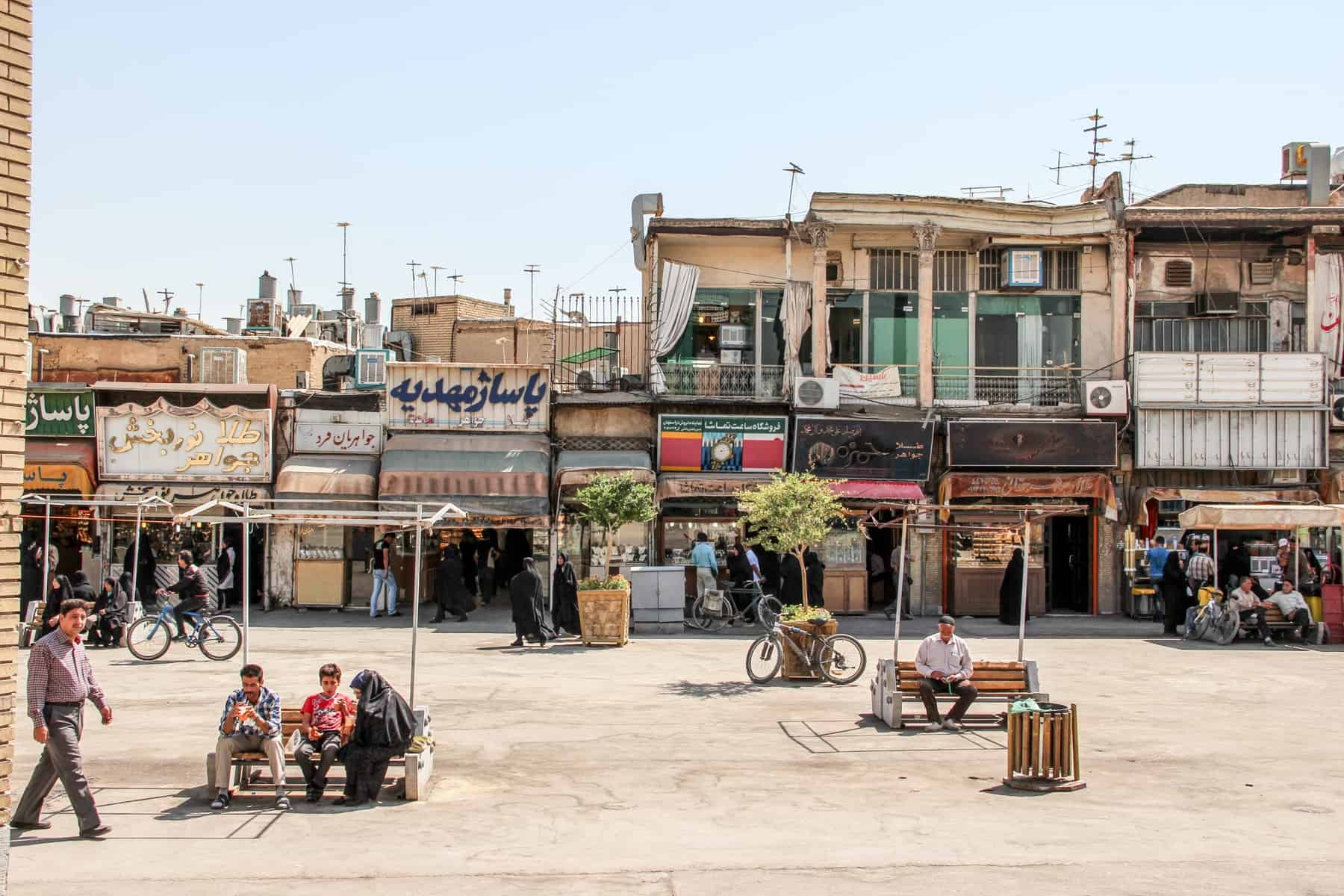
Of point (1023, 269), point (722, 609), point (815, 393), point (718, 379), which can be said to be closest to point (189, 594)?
point (722, 609)

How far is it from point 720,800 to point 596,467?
629 inches

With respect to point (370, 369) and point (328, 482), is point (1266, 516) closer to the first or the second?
point (328, 482)

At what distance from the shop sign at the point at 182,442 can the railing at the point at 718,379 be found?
28.4 ft

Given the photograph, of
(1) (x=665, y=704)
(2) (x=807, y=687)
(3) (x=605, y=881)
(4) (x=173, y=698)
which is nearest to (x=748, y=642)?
(2) (x=807, y=687)

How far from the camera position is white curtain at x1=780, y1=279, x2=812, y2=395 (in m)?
28.0

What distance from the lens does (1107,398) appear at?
27547mm

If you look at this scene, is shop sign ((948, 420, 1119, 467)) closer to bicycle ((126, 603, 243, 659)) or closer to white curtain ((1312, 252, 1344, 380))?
white curtain ((1312, 252, 1344, 380))

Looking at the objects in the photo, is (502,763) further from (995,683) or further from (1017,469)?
(1017,469)

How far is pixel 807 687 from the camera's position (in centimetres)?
1691

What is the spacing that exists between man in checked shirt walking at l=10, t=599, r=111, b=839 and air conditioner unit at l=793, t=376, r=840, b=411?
1890 cm

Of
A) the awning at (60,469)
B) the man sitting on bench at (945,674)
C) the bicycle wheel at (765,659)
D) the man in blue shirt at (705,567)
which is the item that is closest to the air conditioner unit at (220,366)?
the awning at (60,469)

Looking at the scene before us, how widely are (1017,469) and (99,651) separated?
18174mm

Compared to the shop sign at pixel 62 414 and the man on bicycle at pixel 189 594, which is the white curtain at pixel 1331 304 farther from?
the shop sign at pixel 62 414

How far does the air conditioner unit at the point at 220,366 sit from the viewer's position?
95.2 ft
